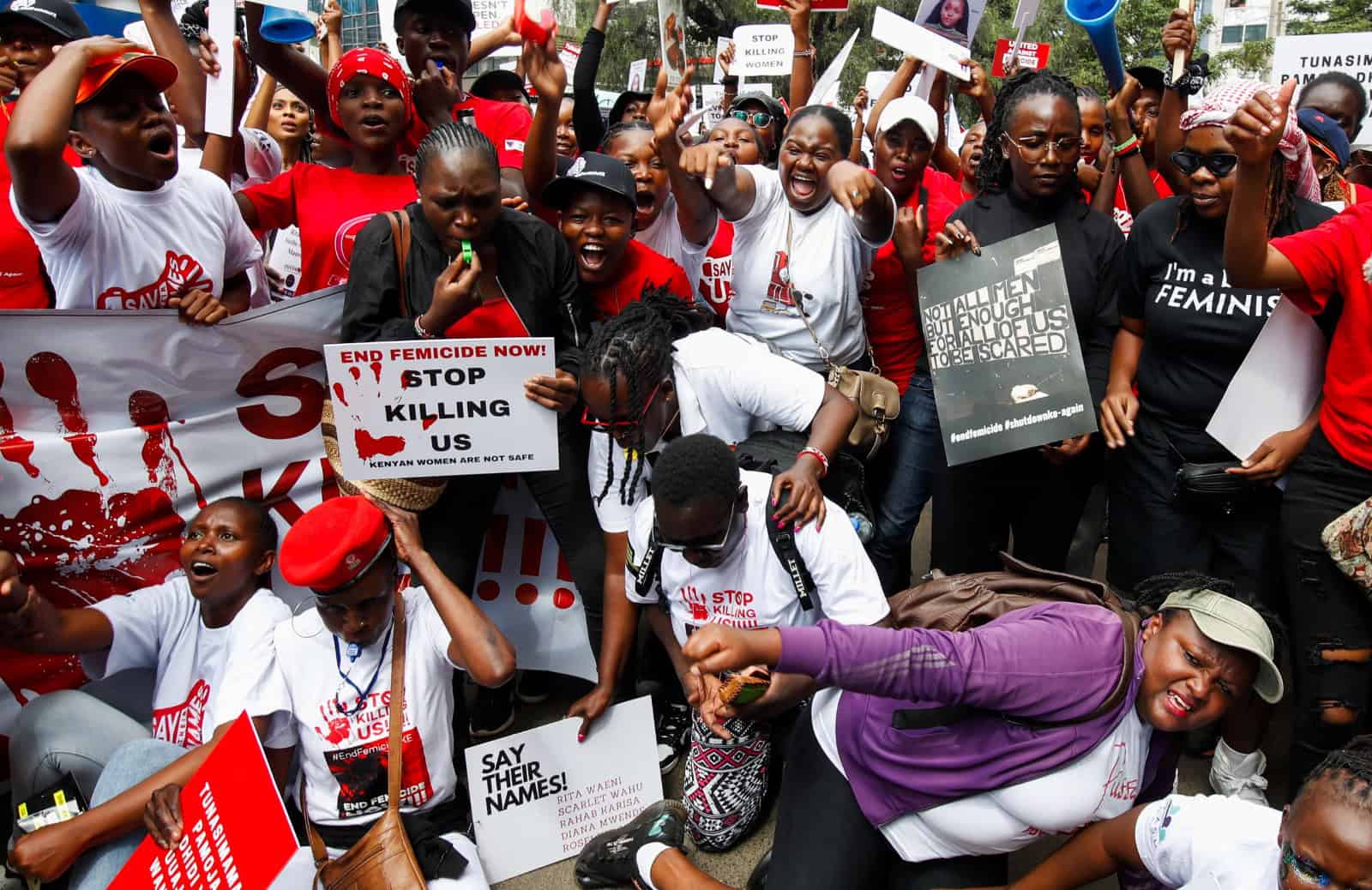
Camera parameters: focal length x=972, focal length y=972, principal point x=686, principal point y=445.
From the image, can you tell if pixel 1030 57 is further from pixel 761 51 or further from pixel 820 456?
pixel 820 456

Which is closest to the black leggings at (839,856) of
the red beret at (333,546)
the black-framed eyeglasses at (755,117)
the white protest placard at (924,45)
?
the red beret at (333,546)

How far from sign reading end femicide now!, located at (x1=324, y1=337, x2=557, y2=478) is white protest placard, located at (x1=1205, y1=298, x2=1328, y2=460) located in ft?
6.96

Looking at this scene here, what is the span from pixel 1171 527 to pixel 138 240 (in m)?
3.50

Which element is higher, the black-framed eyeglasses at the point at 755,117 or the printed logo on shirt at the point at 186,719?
the black-framed eyeglasses at the point at 755,117

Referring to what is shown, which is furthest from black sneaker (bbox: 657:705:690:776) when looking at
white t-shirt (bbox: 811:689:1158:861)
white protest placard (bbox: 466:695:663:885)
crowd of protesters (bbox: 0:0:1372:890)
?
white t-shirt (bbox: 811:689:1158:861)

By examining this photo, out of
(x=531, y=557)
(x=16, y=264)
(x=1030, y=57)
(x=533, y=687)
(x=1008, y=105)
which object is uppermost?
(x=1030, y=57)

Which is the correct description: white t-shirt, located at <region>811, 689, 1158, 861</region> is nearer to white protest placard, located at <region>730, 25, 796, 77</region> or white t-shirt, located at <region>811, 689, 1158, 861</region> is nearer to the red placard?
the red placard

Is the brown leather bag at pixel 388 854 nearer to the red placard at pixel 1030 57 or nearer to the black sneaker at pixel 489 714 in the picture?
the black sneaker at pixel 489 714

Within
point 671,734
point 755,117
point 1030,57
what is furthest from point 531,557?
point 1030,57

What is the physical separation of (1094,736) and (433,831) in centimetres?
186

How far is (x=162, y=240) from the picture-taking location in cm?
320

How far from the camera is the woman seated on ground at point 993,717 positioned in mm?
2146

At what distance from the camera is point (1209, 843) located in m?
2.10

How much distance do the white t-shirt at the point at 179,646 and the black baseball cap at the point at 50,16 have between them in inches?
85.0
